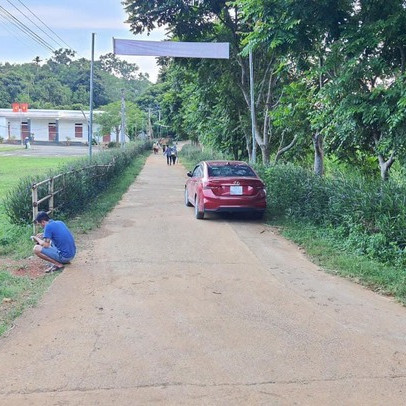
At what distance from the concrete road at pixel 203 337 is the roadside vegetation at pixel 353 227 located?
438 mm

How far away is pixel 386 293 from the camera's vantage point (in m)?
6.38

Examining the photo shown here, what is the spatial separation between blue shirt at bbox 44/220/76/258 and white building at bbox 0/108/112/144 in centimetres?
6100

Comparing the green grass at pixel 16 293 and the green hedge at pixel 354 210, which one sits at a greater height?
the green hedge at pixel 354 210

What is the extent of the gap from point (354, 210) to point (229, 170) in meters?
4.00

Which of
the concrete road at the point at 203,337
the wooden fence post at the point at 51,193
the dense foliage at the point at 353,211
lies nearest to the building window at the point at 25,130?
the wooden fence post at the point at 51,193

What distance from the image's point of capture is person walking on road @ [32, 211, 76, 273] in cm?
722

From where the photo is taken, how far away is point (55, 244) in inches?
291

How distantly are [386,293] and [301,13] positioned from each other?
220 inches

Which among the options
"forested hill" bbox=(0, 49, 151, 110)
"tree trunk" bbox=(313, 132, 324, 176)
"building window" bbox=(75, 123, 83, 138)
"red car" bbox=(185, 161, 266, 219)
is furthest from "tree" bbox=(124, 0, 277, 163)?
"forested hill" bbox=(0, 49, 151, 110)

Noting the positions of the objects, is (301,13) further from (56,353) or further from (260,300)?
(56,353)

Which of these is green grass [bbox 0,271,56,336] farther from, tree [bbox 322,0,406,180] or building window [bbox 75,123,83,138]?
building window [bbox 75,123,83,138]

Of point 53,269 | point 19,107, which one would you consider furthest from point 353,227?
point 19,107

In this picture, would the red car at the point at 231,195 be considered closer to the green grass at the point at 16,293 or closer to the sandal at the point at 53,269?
the sandal at the point at 53,269

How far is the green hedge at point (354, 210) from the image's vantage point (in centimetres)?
756
